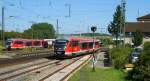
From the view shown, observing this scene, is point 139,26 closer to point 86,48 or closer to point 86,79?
point 86,48

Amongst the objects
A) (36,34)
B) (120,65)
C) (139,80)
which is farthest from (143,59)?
(36,34)

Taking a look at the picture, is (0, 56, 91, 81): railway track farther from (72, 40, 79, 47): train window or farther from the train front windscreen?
(72, 40, 79, 47): train window

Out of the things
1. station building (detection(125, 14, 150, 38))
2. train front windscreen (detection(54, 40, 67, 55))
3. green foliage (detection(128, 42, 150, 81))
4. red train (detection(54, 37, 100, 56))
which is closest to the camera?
green foliage (detection(128, 42, 150, 81))

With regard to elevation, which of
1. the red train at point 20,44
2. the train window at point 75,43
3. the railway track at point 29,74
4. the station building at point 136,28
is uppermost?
the station building at point 136,28

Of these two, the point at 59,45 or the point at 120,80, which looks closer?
the point at 120,80

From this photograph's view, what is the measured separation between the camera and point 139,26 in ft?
434

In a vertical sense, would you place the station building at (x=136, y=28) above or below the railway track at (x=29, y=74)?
above

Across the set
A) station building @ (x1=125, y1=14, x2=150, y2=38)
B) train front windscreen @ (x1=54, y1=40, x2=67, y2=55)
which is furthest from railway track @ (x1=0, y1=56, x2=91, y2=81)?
station building @ (x1=125, y1=14, x2=150, y2=38)

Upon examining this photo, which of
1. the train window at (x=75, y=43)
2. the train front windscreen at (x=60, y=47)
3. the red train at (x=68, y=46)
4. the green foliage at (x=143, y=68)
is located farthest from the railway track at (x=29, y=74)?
the train window at (x=75, y=43)

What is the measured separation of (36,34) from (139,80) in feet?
470

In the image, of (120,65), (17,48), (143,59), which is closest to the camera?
(143,59)

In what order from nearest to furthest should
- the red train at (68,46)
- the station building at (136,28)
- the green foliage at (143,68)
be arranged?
the green foliage at (143,68), the red train at (68,46), the station building at (136,28)

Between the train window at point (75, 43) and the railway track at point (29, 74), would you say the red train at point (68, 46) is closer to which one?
the train window at point (75, 43)

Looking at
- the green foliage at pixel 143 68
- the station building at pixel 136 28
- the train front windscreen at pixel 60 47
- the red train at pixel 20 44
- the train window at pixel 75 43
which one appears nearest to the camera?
the green foliage at pixel 143 68
